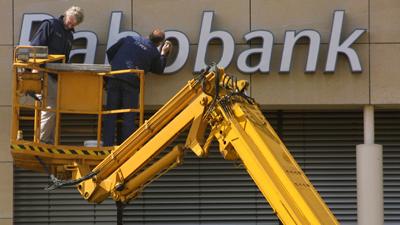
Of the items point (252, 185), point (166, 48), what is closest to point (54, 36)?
point (166, 48)

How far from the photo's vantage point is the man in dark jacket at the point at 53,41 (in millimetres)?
12758

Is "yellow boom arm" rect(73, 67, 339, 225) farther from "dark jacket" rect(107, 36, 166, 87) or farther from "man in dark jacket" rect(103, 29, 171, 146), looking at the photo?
"dark jacket" rect(107, 36, 166, 87)

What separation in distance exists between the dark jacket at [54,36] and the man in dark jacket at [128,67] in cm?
71

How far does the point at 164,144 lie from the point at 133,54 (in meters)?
2.77

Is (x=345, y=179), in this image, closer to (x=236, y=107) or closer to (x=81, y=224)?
(x=81, y=224)

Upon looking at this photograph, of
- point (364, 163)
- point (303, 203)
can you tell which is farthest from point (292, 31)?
point (303, 203)

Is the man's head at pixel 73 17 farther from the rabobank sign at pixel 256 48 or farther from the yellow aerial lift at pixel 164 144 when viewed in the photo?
the rabobank sign at pixel 256 48

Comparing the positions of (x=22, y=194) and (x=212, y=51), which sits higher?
(x=212, y=51)

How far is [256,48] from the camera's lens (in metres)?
15.5

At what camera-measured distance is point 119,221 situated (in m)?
16.5

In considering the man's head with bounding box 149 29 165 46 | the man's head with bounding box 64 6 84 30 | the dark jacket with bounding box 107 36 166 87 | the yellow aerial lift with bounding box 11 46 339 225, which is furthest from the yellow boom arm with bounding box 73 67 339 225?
the man's head with bounding box 149 29 165 46

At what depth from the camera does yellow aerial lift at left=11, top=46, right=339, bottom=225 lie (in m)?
10.0

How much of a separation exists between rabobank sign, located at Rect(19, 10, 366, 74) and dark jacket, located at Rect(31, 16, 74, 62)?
1.62 meters

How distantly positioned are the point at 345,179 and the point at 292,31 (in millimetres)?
2800
